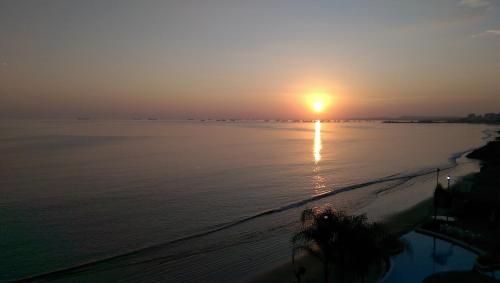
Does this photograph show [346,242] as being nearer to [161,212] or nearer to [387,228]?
[387,228]

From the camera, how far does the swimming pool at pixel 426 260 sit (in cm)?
1744

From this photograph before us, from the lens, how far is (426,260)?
63.2 feet

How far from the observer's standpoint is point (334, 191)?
4091 cm

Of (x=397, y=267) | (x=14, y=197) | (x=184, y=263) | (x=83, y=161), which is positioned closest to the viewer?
(x=397, y=267)

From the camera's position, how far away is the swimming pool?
1744cm

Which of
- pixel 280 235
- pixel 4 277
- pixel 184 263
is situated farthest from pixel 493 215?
pixel 4 277

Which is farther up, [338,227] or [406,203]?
[338,227]

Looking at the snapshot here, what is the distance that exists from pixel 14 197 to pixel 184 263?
76.8 feet

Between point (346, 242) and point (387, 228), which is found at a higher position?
point (346, 242)

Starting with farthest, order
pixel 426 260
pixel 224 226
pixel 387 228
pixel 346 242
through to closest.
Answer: pixel 224 226
pixel 387 228
pixel 426 260
pixel 346 242

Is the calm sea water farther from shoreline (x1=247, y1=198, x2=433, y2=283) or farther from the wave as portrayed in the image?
shoreline (x1=247, y1=198, x2=433, y2=283)

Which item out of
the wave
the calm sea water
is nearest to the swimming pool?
the calm sea water

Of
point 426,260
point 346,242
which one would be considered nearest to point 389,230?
point 426,260

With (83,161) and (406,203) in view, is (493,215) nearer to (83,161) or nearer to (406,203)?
(406,203)
